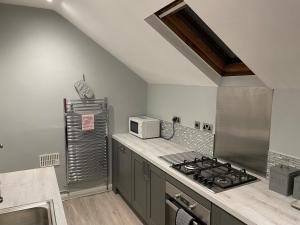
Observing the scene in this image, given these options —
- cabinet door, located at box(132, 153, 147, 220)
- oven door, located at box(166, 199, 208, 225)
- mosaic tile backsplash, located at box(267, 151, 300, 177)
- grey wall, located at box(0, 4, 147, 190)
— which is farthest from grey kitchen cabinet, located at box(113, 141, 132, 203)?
mosaic tile backsplash, located at box(267, 151, 300, 177)

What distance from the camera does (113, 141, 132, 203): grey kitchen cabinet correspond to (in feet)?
9.88

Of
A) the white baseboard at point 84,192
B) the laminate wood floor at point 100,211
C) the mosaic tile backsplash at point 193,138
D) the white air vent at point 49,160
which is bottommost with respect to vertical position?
the laminate wood floor at point 100,211

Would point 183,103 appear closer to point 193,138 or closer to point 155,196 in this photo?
point 193,138

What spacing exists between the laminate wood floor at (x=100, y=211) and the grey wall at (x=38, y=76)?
411mm

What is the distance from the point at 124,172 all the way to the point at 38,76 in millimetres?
1699

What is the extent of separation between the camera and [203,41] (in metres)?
2.16

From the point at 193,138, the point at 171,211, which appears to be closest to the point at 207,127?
the point at 193,138

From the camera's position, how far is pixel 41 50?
9.98 feet

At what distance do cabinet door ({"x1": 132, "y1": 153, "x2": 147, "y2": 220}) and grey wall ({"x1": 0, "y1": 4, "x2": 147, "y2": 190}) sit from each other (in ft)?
3.78

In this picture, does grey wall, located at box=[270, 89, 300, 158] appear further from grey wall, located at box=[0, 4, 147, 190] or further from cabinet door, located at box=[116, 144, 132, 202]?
grey wall, located at box=[0, 4, 147, 190]

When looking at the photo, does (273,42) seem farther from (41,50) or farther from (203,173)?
(41,50)

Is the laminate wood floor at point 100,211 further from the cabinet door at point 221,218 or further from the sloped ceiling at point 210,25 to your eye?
the sloped ceiling at point 210,25

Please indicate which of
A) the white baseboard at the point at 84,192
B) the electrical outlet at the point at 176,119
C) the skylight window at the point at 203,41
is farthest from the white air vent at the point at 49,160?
the skylight window at the point at 203,41

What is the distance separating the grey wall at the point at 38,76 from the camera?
114 inches
